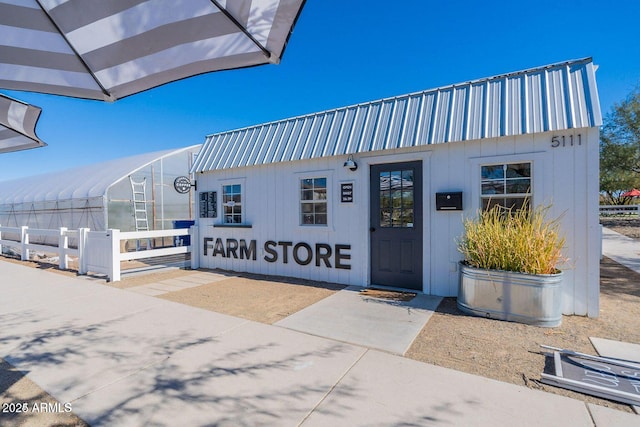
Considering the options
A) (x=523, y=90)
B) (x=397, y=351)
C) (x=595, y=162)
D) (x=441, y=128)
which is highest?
(x=523, y=90)

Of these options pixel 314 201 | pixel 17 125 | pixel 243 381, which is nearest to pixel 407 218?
pixel 314 201

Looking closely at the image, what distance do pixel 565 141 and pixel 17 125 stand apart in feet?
21.6

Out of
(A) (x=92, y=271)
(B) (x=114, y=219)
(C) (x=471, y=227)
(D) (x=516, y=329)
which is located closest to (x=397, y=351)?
(D) (x=516, y=329)

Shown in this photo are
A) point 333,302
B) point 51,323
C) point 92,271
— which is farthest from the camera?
point 92,271

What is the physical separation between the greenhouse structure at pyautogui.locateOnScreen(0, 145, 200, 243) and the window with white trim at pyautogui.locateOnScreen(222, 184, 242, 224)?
306cm

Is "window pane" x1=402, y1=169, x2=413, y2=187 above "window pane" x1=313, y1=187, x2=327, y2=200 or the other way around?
above

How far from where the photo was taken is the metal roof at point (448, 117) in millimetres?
4375

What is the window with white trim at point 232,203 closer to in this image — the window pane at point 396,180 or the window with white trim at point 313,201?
the window with white trim at point 313,201

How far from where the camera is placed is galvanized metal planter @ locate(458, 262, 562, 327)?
3.90 metres

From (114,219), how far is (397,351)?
12.2 meters

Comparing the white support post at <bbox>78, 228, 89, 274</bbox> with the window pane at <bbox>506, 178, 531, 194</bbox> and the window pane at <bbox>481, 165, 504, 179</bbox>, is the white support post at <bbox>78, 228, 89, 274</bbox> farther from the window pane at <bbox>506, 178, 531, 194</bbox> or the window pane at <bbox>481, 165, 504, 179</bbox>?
the window pane at <bbox>506, 178, 531, 194</bbox>

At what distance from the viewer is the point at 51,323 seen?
13.7 feet

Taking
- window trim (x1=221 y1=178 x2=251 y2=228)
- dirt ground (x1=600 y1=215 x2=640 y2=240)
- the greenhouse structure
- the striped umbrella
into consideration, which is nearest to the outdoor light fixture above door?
window trim (x1=221 y1=178 x2=251 y2=228)

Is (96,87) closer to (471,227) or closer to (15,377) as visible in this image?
(15,377)
